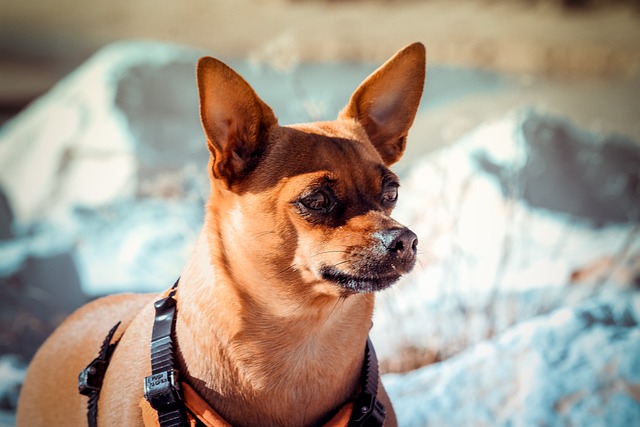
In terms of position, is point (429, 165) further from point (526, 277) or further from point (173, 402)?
point (173, 402)


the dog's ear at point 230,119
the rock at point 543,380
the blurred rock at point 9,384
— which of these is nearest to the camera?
the dog's ear at point 230,119

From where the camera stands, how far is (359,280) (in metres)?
1.55

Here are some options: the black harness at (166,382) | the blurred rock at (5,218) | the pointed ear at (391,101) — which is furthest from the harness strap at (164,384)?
the blurred rock at (5,218)

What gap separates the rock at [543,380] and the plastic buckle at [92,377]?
4.65 feet

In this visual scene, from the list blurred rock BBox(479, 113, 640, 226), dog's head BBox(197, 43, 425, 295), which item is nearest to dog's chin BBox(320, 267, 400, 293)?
dog's head BBox(197, 43, 425, 295)

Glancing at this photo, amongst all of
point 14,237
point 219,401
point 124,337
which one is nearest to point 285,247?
point 219,401

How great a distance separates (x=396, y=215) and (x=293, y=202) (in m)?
2.18

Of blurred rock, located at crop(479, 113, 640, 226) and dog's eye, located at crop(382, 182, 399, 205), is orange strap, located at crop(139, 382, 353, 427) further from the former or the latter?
blurred rock, located at crop(479, 113, 640, 226)

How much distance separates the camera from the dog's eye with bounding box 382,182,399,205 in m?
1.77

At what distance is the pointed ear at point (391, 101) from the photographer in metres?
1.93

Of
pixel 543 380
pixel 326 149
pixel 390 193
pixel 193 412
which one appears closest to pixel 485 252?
pixel 543 380

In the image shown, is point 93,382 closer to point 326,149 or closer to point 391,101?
point 326,149

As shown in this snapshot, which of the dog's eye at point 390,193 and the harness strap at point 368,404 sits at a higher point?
the dog's eye at point 390,193

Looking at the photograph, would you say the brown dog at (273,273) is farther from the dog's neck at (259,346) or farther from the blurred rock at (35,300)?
the blurred rock at (35,300)
